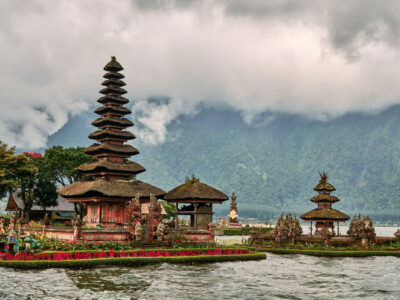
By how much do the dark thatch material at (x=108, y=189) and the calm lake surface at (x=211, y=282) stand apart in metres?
14.3

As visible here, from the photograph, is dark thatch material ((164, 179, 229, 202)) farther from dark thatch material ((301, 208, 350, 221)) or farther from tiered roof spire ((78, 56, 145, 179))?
dark thatch material ((301, 208, 350, 221))

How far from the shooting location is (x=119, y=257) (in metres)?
30.0

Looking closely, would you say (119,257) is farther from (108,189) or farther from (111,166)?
(111,166)

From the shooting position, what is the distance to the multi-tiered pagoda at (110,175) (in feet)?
142

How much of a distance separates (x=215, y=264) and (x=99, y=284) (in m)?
10.7

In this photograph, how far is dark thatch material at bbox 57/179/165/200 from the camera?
4247 centimetres

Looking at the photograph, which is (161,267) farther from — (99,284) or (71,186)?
(71,186)

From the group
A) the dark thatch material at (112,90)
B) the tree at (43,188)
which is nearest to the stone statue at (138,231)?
the dark thatch material at (112,90)

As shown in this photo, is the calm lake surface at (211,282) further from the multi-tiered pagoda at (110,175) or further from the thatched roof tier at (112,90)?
the thatched roof tier at (112,90)

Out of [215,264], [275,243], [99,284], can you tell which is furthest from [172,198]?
[99,284]

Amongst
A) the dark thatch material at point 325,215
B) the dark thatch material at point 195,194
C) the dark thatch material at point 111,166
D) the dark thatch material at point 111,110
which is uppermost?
the dark thatch material at point 111,110

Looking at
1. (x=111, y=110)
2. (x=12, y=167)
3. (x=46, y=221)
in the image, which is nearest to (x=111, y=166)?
(x=111, y=110)

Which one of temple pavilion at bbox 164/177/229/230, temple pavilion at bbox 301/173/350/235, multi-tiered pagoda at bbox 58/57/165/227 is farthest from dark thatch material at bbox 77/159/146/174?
temple pavilion at bbox 301/173/350/235

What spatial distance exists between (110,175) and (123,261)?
18184 mm
